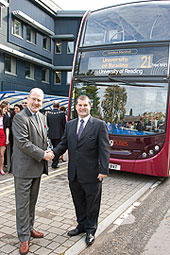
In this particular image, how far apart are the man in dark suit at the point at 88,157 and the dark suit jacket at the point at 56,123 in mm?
4485

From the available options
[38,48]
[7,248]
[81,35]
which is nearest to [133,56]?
[81,35]

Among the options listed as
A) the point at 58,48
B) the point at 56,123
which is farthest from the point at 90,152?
the point at 58,48

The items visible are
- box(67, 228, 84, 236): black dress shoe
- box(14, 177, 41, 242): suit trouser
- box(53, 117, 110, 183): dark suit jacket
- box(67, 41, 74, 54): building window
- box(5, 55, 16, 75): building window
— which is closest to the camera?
box(14, 177, 41, 242): suit trouser

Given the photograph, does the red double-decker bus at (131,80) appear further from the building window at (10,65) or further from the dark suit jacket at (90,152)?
the building window at (10,65)

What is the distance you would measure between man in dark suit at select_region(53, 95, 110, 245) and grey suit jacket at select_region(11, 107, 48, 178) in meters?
0.42

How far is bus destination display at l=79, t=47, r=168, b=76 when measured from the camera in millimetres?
6453

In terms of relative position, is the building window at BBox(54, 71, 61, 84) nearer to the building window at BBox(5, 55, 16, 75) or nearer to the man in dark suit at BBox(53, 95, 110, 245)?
the building window at BBox(5, 55, 16, 75)

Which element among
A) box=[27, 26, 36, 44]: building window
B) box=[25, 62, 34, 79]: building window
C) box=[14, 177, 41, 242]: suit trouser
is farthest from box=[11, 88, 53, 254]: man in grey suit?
box=[27, 26, 36, 44]: building window

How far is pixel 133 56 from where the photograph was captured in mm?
6734

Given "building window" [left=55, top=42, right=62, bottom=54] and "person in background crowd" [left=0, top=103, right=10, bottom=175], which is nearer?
"person in background crowd" [left=0, top=103, right=10, bottom=175]

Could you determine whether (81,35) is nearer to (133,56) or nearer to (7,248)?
(133,56)

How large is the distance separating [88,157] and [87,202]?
64 centimetres

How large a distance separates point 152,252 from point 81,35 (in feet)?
19.7

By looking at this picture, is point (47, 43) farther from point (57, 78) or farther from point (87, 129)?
point (87, 129)
